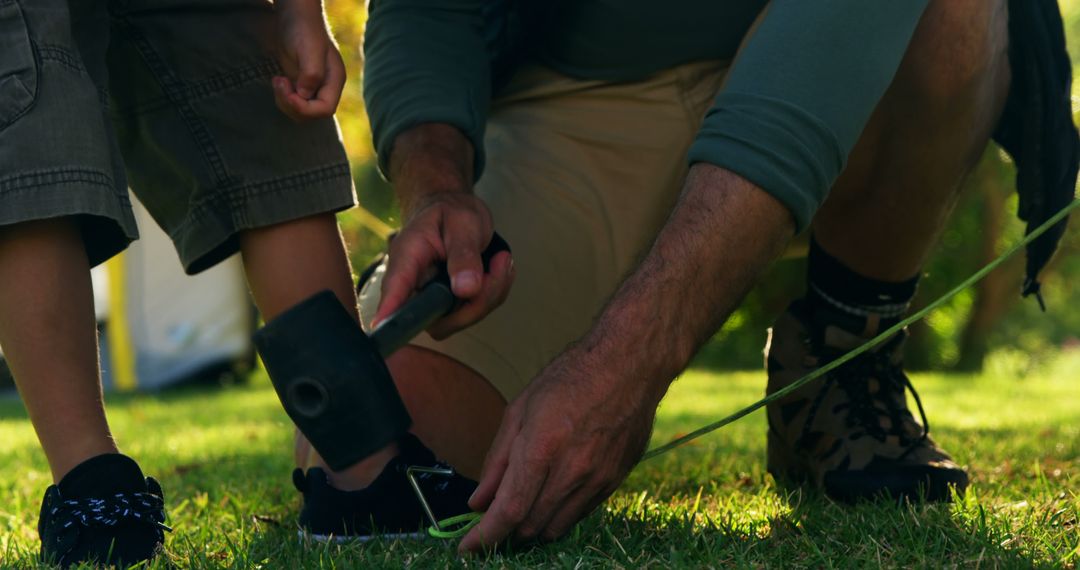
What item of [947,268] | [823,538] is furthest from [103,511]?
[947,268]

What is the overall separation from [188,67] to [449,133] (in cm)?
Result: 41

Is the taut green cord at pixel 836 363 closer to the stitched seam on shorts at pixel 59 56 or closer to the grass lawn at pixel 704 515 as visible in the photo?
the grass lawn at pixel 704 515

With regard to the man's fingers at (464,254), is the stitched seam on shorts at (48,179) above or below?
below

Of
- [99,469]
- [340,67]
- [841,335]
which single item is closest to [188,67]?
[340,67]

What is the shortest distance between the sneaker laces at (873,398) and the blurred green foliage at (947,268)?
4.87m

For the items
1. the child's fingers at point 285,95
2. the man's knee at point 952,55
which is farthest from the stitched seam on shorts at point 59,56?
the man's knee at point 952,55

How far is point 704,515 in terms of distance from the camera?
62.6 inches

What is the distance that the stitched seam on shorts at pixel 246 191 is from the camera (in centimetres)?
177

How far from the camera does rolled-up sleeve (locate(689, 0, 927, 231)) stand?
1.32m

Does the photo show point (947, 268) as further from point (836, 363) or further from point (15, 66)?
point (15, 66)

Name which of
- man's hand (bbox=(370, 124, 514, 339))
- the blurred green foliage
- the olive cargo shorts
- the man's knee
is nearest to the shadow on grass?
man's hand (bbox=(370, 124, 514, 339))

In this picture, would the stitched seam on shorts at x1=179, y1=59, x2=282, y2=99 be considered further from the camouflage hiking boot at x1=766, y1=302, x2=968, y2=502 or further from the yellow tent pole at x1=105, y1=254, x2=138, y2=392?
the yellow tent pole at x1=105, y1=254, x2=138, y2=392

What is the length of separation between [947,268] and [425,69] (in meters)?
6.07

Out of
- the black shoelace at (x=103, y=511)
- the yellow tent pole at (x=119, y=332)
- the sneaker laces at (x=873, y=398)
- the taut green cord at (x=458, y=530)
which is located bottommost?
the yellow tent pole at (x=119, y=332)
